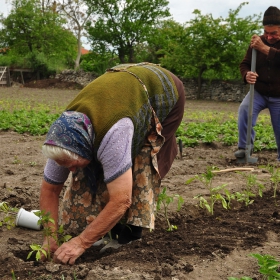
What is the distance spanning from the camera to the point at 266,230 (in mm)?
3287

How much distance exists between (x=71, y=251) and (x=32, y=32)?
3901cm

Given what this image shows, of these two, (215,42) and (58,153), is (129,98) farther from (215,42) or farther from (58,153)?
(215,42)

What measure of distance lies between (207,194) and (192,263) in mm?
1684

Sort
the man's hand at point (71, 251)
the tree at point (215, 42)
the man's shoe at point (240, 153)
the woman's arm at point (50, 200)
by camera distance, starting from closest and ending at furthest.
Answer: the man's hand at point (71, 251), the woman's arm at point (50, 200), the man's shoe at point (240, 153), the tree at point (215, 42)

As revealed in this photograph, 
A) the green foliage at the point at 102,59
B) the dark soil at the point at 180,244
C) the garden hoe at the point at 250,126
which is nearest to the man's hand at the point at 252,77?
the garden hoe at the point at 250,126

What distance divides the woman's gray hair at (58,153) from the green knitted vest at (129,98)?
0.15 meters

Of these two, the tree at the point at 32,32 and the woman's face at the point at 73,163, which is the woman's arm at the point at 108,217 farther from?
the tree at the point at 32,32

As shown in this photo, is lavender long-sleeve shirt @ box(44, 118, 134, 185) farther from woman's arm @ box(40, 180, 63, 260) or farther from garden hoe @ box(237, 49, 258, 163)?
garden hoe @ box(237, 49, 258, 163)

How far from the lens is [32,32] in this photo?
39188 millimetres

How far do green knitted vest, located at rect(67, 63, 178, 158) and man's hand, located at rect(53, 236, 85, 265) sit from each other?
0.59 meters

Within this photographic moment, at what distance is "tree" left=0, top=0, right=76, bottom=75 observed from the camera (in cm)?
3888

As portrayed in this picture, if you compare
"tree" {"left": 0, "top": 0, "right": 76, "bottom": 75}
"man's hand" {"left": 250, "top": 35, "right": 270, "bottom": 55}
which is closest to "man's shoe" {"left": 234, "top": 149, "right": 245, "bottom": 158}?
"man's hand" {"left": 250, "top": 35, "right": 270, "bottom": 55}

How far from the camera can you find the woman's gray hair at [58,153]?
7.92ft

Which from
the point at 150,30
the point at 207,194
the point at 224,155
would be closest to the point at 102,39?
the point at 150,30
